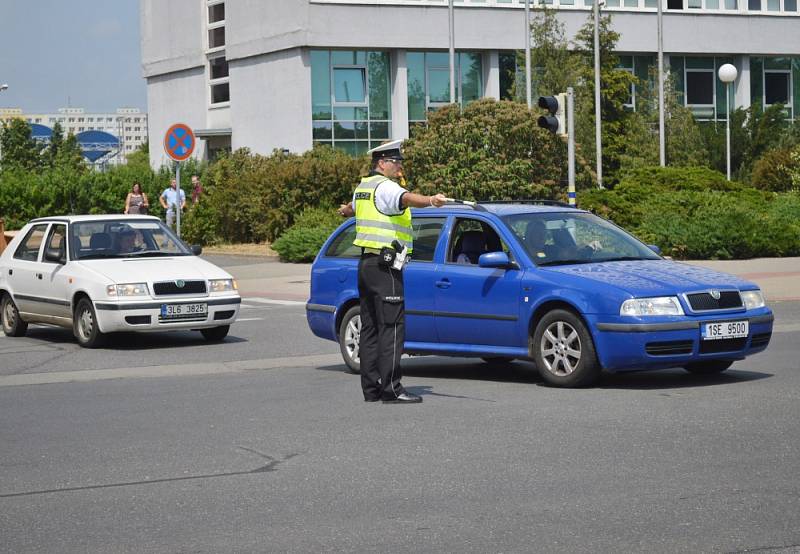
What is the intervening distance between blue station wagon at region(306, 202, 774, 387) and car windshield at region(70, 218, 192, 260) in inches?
169

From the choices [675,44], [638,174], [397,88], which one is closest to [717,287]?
[638,174]

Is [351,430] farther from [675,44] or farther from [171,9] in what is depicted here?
[171,9]

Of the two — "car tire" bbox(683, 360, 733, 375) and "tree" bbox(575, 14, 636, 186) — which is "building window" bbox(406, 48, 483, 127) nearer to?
"tree" bbox(575, 14, 636, 186)

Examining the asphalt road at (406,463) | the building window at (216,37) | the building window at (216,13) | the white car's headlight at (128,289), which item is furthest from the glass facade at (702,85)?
the asphalt road at (406,463)

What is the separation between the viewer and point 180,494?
7.25 meters

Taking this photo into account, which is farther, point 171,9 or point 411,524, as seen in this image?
point 171,9

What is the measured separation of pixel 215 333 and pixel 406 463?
888 centimetres

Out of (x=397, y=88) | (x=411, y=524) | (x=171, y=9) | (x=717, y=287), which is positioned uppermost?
(x=171, y=9)

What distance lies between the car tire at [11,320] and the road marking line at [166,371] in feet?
13.6

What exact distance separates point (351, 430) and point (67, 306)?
784 centimetres

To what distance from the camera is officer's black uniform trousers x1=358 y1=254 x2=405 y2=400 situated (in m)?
10.6

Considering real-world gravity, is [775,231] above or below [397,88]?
below

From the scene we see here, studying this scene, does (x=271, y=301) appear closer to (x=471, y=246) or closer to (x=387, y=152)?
(x=471, y=246)

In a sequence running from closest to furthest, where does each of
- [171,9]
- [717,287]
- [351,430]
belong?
[351,430] < [717,287] < [171,9]
